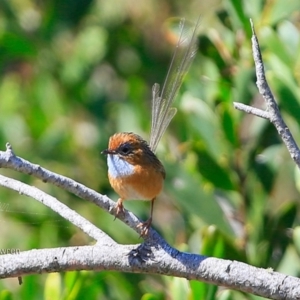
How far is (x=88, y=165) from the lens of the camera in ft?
13.4

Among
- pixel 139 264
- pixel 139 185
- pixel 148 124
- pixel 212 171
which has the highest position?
pixel 148 124

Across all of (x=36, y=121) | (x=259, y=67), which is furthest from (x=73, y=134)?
(x=259, y=67)

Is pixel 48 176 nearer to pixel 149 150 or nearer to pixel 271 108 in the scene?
pixel 271 108

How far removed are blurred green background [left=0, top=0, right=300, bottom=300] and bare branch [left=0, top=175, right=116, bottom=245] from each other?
0.39 m

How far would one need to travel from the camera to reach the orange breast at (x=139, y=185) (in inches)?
99.8

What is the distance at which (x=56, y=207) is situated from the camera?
6.78 feet

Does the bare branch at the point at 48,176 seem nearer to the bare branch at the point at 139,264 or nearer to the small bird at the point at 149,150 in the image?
the bare branch at the point at 139,264

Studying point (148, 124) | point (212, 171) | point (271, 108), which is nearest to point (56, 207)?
point (271, 108)

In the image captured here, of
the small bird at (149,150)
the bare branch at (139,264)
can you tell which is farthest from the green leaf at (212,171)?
the bare branch at (139,264)

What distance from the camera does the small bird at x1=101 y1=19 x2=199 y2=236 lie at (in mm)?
2555

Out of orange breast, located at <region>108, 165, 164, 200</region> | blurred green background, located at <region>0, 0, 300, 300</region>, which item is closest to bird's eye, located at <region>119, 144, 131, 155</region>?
orange breast, located at <region>108, 165, 164, 200</region>

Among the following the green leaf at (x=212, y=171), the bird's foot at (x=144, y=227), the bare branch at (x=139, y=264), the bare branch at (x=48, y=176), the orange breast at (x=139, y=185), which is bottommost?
the bare branch at (x=139, y=264)

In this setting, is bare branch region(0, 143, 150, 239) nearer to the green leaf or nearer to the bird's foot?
the bird's foot

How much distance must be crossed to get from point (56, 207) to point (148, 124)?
1946 millimetres
